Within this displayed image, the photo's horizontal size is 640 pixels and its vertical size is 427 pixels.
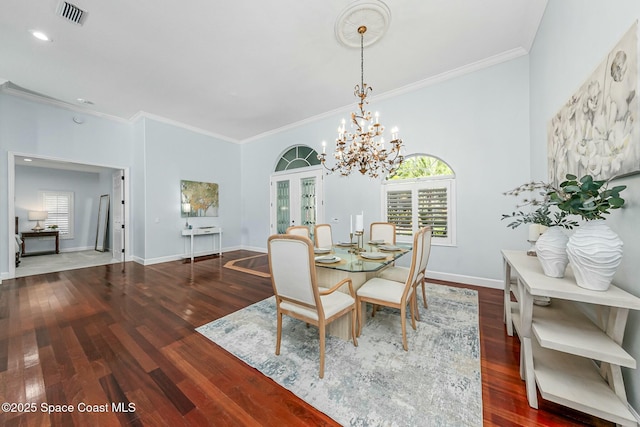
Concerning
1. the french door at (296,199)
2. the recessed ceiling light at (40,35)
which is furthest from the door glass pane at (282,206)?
the recessed ceiling light at (40,35)

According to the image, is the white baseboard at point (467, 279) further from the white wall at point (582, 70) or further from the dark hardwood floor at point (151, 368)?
the white wall at point (582, 70)

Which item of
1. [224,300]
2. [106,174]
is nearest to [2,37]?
[224,300]

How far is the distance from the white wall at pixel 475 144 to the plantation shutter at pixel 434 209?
208mm

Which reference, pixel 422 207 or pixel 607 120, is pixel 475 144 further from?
pixel 607 120

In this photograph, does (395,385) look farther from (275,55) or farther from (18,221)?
(18,221)

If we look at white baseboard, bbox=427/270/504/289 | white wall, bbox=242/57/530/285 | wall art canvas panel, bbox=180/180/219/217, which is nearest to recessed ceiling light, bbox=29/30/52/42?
wall art canvas panel, bbox=180/180/219/217

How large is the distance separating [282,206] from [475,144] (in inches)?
174

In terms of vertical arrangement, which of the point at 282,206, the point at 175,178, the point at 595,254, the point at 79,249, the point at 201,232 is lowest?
the point at 79,249

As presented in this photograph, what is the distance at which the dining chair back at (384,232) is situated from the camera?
3.39 m

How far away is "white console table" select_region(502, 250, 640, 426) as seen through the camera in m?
1.12

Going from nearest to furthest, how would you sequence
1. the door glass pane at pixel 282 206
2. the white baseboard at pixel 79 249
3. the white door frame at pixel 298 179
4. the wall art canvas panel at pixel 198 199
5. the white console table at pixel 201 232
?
the white door frame at pixel 298 179
the white console table at pixel 201 232
the wall art canvas panel at pixel 198 199
the door glass pane at pixel 282 206
the white baseboard at pixel 79 249

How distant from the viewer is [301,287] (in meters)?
1.68

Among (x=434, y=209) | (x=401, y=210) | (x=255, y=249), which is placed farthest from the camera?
(x=255, y=249)

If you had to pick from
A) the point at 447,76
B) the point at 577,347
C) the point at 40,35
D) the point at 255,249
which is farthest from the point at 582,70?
the point at 255,249
